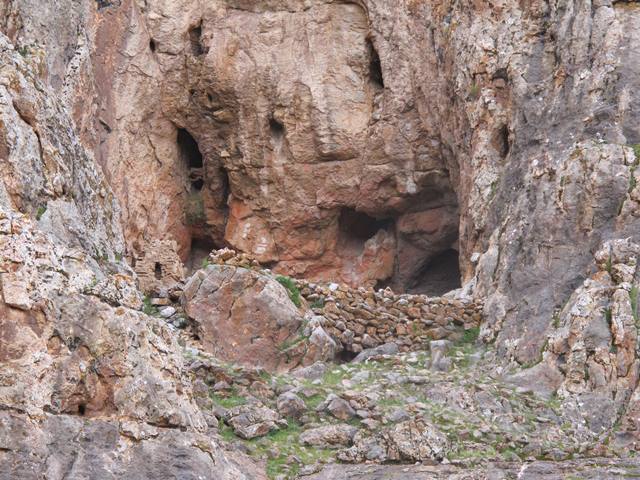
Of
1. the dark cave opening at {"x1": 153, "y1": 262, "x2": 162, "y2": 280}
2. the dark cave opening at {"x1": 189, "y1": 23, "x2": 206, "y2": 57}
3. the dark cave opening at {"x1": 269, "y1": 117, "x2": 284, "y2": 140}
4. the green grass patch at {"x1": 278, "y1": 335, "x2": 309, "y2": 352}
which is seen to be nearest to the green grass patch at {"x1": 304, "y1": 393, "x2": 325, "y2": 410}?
the green grass patch at {"x1": 278, "y1": 335, "x2": 309, "y2": 352}

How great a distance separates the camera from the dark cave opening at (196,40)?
74.4 ft

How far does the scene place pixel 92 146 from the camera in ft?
65.9

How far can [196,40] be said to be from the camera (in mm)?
22828

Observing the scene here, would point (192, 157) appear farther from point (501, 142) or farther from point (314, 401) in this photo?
point (314, 401)

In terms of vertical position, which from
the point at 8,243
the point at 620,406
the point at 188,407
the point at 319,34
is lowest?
the point at 620,406

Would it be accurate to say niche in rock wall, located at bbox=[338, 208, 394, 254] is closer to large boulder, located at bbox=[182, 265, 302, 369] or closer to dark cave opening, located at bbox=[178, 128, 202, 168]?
dark cave opening, located at bbox=[178, 128, 202, 168]

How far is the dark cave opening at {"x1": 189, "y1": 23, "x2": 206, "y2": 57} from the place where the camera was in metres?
22.7

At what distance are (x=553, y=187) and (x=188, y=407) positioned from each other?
856cm

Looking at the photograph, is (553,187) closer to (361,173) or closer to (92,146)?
(361,173)

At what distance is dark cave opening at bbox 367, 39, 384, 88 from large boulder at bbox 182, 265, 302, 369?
9306 mm

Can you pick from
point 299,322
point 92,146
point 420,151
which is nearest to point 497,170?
point 420,151

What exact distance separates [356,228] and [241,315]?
960 cm

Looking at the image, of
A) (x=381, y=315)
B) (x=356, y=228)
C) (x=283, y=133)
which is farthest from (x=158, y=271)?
(x=356, y=228)

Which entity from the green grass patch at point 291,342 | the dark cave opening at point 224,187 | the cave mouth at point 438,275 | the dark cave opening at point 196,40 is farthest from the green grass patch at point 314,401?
the dark cave opening at point 196,40
